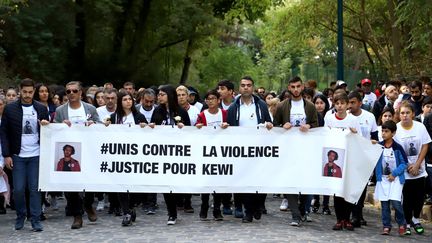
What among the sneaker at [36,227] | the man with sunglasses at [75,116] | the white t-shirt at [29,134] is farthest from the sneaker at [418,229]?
the white t-shirt at [29,134]

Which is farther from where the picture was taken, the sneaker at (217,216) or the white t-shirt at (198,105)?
the white t-shirt at (198,105)

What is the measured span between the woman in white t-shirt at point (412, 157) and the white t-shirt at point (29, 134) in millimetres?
4942

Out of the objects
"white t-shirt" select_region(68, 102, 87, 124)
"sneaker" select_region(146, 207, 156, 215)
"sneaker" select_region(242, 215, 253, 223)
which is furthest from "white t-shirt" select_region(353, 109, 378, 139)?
"white t-shirt" select_region(68, 102, 87, 124)

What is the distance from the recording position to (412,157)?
1192 centimetres

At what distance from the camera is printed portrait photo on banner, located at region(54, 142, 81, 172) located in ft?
40.1

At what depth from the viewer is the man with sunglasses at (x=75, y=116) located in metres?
12.1

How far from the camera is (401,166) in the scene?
11625 mm

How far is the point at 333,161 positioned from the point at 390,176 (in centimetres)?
81

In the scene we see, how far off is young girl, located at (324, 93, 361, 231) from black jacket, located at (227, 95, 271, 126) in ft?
2.93

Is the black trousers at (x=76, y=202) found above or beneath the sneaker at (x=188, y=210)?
above

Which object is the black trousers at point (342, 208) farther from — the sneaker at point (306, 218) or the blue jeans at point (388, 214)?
the sneaker at point (306, 218)

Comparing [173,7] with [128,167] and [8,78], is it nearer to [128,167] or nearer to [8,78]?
[8,78]

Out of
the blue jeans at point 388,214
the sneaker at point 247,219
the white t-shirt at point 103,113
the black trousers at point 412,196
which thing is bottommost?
the sneaker at point 247,219

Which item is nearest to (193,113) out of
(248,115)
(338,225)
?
(248,115)
